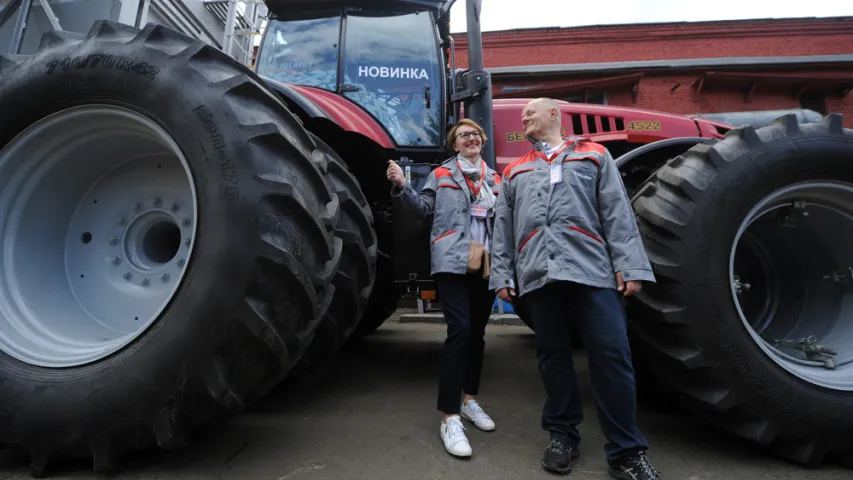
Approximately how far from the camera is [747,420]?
1939 mm

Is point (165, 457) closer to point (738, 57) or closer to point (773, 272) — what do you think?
point (773, 272)

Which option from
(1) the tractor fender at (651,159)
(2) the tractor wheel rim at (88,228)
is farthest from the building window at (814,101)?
(2) the tractor wheel rim at (88,228)

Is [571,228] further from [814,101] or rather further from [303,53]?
[814,101]

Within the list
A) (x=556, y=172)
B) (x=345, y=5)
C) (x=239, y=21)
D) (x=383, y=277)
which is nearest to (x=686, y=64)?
(x=239, y=21)

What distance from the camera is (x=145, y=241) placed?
87.6 inches

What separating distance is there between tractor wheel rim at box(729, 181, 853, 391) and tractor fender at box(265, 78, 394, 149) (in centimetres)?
204

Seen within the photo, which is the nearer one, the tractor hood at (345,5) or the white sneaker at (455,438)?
the white sneaker at (455,438)

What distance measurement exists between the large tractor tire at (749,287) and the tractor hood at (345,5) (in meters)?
2.23

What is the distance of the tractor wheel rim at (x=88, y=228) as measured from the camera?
1.98m

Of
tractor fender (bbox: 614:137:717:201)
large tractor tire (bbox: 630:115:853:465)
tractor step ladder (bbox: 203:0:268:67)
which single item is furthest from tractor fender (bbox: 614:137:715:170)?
tractor step ladder (bbox: 203:0:268:67)

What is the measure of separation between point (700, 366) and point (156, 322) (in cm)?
212

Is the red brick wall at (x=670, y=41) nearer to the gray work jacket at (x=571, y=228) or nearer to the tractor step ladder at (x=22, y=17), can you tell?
the tractor step ladder at (x=22, y=17)

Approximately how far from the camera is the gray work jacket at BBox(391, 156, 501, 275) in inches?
91.6

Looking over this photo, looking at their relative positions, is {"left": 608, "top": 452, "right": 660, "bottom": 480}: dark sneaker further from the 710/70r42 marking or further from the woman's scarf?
the 710/70r42 marking
